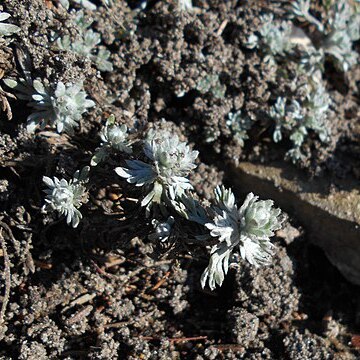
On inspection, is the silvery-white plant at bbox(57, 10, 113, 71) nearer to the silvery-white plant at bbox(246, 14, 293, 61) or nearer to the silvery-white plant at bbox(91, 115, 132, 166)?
the silvery-white plant at bbox(91, 115, 132, 166)

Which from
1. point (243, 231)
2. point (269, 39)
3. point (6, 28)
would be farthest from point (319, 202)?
point (6, 28)

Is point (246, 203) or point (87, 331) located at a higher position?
point (246, 203)

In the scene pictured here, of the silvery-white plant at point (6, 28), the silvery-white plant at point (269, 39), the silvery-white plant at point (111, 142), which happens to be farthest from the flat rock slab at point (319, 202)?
the silvery-white plant at point (6, 28)

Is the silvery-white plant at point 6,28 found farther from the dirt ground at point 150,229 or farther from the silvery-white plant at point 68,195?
the silvery-white plant at point 68,195

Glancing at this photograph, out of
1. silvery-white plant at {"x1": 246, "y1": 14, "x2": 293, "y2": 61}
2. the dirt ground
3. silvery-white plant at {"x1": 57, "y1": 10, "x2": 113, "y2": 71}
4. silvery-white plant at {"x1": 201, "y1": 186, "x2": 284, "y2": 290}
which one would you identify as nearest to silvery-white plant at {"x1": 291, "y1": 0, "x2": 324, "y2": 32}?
silvery-white plant at {"x1": 246, "y1": 14, "x2": 293, "y2": 61}

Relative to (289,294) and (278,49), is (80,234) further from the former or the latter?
(278,49)

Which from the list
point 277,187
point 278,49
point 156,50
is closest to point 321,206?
point 277,187
